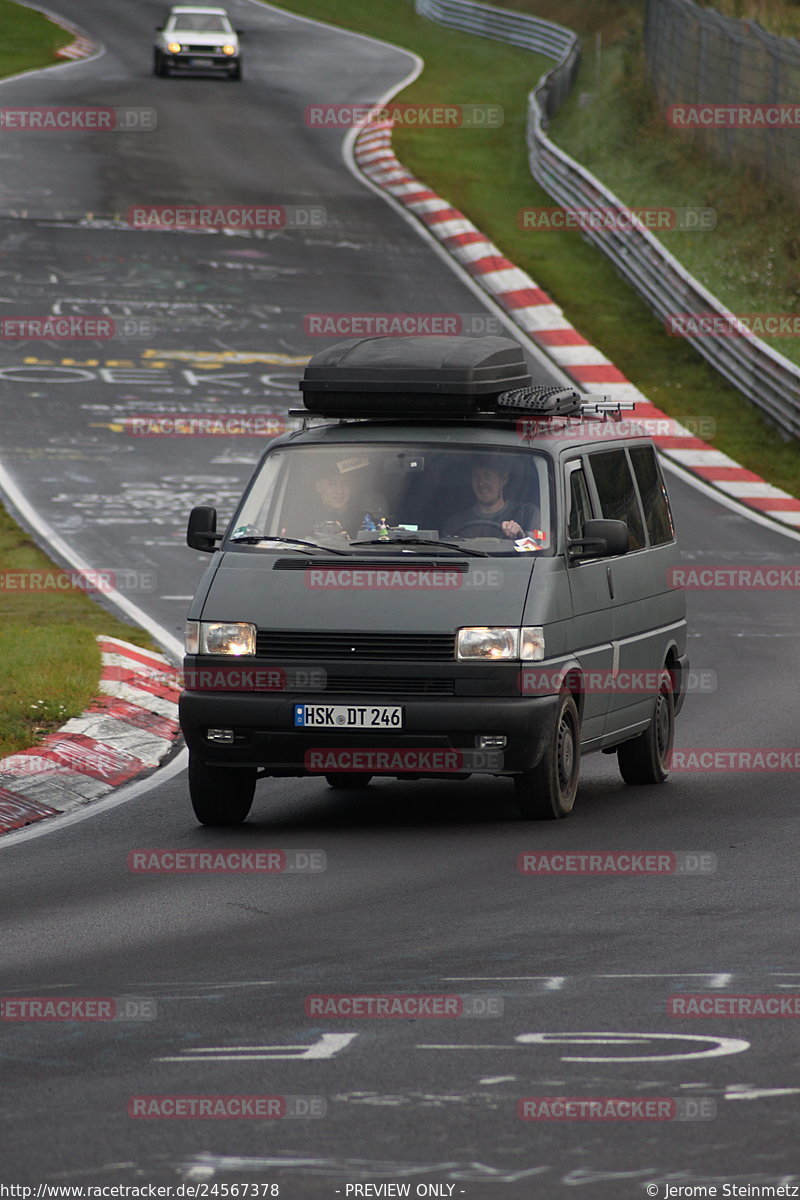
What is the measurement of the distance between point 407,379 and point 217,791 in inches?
101

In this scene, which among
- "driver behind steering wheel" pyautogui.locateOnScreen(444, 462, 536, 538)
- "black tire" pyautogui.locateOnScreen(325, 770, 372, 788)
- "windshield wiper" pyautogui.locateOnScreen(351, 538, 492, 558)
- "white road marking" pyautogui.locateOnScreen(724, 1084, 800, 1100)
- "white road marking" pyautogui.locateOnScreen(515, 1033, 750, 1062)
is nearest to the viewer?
"white road marking" pyautogui.locateOnScreen(724, 1084, 800, 1100)

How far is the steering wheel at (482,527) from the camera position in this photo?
10867mm

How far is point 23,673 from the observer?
14141mm

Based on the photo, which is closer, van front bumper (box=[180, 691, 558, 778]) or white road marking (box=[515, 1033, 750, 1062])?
white road marking (box=[515, 1033, 750, 1062])

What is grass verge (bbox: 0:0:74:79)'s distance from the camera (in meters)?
55.4

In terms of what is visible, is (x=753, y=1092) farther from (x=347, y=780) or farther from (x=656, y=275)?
(x=656, y=275)

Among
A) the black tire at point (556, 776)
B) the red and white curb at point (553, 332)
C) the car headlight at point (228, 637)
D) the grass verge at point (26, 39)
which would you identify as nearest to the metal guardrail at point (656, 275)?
the red and white curb at point (553, 332)

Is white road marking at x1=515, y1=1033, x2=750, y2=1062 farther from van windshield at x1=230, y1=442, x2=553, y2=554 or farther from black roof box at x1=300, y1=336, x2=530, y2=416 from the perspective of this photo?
black roof box at x1=300, y1=336, x2=530, y2=416

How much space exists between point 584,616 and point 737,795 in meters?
1.51

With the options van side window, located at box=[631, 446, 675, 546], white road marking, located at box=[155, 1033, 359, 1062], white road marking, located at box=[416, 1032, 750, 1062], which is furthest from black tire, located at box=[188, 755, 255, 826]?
white road marking, located at box=[416, 1032, 750, 1062]

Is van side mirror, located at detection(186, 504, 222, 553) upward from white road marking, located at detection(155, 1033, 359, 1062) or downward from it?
downward

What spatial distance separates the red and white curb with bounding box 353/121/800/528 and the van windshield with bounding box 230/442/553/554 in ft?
41.8

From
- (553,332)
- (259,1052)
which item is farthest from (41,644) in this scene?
(553,332)

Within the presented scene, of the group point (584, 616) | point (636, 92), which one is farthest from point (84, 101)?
point (584, 616)
